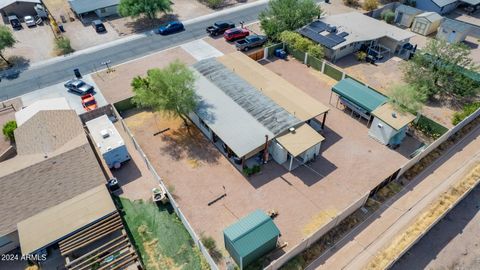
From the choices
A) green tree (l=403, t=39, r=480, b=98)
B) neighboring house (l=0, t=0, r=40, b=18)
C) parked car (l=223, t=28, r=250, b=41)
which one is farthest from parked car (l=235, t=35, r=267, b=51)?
neighboring house (l=0, t=0, r=40, b=18)

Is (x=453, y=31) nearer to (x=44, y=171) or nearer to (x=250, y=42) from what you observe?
(x=250, y=42)

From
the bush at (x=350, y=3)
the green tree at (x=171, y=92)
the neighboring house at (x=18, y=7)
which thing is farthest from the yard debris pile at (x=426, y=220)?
the neighboring house at (x=18, y=7)

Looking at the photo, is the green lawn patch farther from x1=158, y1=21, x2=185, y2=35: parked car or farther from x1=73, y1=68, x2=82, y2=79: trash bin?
x1=158, y1=21, x2=185, y2=35: parked car

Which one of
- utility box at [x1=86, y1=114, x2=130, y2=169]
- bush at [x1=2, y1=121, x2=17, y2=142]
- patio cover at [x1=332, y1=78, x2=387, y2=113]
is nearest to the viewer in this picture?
utility box at [x1=86, y1=114, x2=130, y2=169]

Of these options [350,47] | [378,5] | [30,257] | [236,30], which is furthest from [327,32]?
[30,257]

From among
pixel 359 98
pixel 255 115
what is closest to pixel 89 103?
pixel 255 115

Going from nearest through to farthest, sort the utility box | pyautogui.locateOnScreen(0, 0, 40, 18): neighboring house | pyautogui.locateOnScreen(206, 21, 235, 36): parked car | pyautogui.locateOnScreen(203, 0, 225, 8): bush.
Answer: the utility box < pyautogui.locateOnScreen(206, 21, 235, 36): parked car < pyautogui.locateOnScreen(0, 0, 40, 18): neighboring house < pyautogui.locateOnScreen(203, 0, 225, 8): bush

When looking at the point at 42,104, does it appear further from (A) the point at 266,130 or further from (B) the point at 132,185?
(A) the point at 266,130
